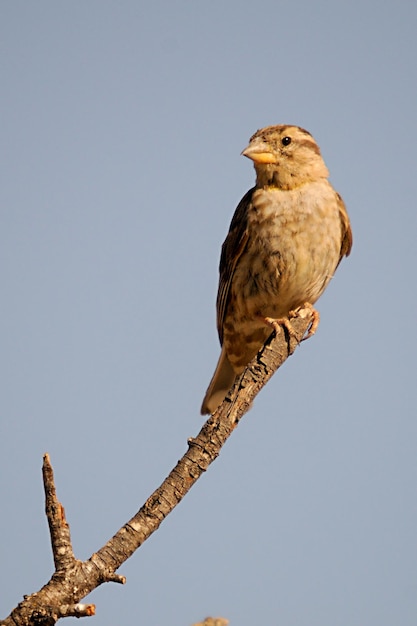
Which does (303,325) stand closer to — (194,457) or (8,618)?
(194,457)

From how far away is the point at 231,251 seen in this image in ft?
20.0

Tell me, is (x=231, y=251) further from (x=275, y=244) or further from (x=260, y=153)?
(x=260, y=153)

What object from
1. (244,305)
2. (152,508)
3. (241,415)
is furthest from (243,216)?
(152,508)

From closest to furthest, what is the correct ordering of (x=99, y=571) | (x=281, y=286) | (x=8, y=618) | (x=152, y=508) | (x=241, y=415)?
(x=8, y=618)
(x=99, y=571)
(x=152, y=508)
(x=241, y=415)
(x=281, y=286)

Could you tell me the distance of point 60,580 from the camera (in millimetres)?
3193

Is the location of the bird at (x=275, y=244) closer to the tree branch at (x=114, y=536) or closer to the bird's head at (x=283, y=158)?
the bird's head at (x=283, y=158)

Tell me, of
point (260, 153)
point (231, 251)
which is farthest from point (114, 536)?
point (260, 153)

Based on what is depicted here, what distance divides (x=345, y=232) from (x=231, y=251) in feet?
2.77

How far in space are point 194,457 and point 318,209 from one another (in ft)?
8.84

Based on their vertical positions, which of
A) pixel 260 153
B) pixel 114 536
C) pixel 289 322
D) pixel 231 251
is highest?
pixel 260 153

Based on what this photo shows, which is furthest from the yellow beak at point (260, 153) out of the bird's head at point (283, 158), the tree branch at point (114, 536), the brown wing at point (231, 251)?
the tree branch at point (114, 536)

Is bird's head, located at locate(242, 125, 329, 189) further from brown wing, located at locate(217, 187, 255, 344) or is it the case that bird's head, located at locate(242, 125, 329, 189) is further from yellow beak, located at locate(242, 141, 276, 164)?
brown wing, located at locate(217, 187, 255, 344)

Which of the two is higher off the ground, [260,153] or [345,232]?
[345,232]

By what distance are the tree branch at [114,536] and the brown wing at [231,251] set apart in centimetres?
206
